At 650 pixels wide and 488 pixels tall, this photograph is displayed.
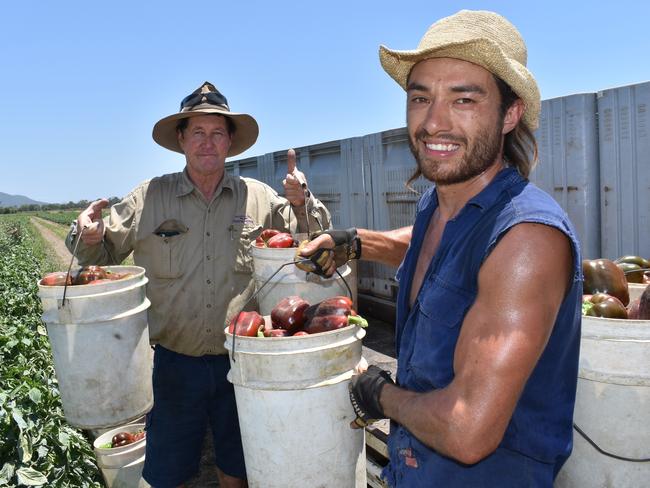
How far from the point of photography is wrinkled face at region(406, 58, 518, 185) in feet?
5.79

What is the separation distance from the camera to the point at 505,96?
181 centimetres

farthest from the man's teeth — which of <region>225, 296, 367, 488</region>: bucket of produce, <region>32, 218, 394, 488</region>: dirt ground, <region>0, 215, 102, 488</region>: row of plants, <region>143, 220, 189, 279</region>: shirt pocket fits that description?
<region>0, 215, 102, 488</region>: row of plants

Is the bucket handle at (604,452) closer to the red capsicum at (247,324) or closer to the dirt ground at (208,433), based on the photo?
the red capsicum at (247,324)

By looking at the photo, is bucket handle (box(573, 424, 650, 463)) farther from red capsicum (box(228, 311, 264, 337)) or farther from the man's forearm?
red capsicum (box(228, 311, 264, 337))

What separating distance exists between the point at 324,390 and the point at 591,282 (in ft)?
4.35

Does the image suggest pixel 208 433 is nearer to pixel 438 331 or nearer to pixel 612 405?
pixel 612 405

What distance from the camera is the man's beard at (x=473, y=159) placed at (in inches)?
70.1

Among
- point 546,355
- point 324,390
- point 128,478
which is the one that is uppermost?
point 546,355

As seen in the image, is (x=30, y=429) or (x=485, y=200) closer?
(x=485, y=200)

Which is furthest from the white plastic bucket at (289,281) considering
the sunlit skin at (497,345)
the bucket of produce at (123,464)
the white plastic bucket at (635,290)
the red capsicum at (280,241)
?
the bucket of produce at (123,464)

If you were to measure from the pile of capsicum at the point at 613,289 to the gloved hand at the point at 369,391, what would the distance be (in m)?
0.93

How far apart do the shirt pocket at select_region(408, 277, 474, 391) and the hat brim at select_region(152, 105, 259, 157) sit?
2.29 m

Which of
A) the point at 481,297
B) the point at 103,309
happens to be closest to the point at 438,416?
the point at 481,297

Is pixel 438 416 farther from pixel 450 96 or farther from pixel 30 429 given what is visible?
pixel 30 429
